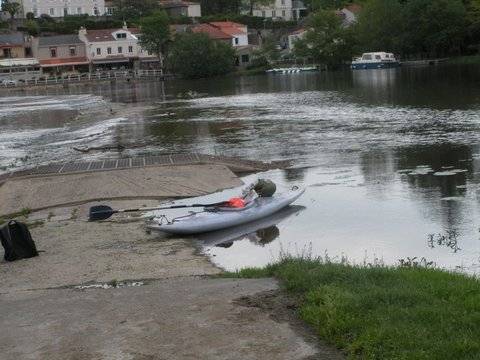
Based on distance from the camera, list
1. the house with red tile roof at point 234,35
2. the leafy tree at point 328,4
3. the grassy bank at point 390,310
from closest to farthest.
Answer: the grassy bank at point 390,310
the house with red tile roof at point 234,35
the leafy tree at point 328,4

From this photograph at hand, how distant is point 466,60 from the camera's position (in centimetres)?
9088

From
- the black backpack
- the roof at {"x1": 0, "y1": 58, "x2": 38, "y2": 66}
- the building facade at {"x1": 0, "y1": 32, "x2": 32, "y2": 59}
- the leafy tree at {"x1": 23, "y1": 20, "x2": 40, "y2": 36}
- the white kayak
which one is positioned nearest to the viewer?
the black backpack

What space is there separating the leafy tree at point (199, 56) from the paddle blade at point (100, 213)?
301 ft

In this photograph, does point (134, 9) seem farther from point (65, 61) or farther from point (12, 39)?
point (12, 39)

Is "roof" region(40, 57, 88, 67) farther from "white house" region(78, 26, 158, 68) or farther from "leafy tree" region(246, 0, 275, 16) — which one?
"leafy tree" region(246, 0, 275, 16)

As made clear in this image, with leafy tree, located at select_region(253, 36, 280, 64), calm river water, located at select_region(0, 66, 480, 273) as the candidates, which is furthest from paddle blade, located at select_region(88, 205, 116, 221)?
leafy tree, located at select_region(253, 36, 280, 64)

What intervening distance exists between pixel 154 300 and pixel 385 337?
10.9 feet

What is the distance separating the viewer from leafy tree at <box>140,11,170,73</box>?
113062 mm

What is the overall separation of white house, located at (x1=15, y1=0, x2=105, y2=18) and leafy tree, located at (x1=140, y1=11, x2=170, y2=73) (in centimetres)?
3574

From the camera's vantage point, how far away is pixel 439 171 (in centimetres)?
2120

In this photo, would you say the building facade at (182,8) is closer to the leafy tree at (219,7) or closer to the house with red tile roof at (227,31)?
the leafy tree at (219,7)

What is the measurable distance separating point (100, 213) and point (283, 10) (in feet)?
511

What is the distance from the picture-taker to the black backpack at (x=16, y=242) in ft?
44.4

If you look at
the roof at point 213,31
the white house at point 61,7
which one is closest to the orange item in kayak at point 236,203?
the roof at point 213,31
